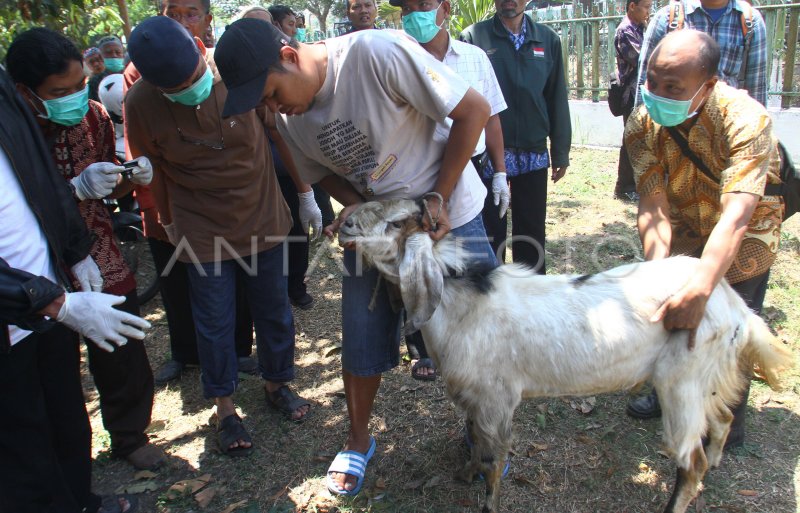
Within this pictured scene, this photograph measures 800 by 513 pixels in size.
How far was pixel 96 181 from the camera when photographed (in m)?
2.67

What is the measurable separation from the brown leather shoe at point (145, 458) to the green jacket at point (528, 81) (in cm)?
316

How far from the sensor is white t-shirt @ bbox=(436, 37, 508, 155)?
3795 mm

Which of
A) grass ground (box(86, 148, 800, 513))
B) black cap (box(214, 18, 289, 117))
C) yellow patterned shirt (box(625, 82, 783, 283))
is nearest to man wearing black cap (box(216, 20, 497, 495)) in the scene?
black cap (box(214, 18, 289, 117))

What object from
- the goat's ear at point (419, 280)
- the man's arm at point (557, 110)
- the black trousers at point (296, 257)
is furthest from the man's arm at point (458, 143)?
the black trousers at point (296, 257)

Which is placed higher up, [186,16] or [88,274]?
[186,16]

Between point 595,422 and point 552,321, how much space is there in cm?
129

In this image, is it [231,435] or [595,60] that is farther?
[595,60]

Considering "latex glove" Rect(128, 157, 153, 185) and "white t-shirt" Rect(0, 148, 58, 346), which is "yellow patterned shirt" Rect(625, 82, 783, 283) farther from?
"white t-shirt" Rect(0, 148, 58, 346)

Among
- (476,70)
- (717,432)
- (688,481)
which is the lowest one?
(688,481)

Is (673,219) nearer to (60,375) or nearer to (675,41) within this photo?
(675,41)

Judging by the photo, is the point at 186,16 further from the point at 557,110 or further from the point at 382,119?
the point at 557,110

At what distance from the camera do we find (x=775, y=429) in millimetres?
3279

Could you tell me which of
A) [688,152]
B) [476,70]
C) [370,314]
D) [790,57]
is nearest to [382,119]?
[370,314]

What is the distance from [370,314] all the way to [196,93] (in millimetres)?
1367
